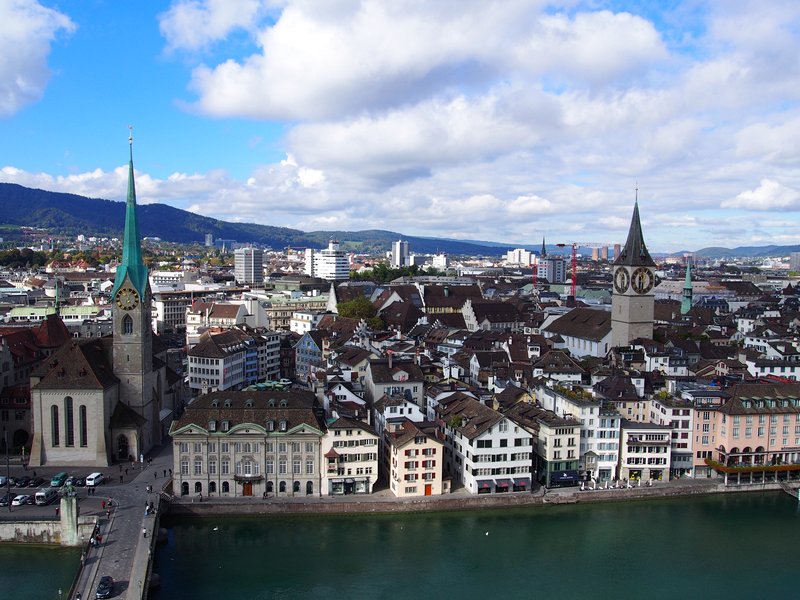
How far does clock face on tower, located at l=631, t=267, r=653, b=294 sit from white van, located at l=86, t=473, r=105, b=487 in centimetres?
4490

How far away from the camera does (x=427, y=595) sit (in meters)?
26.9

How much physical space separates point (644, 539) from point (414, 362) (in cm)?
2086

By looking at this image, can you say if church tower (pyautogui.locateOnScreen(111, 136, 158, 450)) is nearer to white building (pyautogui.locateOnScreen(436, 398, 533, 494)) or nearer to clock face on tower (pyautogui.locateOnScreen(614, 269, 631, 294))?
white building (pyautogui.locateOnScreen(436, 398, 533, 494))

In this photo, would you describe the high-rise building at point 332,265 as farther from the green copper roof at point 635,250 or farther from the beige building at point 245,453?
the beige building at point 245,453

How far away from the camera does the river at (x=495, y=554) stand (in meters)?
27.6

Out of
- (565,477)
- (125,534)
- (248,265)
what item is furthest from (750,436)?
(248,265)

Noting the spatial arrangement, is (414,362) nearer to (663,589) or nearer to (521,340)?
(521,340)

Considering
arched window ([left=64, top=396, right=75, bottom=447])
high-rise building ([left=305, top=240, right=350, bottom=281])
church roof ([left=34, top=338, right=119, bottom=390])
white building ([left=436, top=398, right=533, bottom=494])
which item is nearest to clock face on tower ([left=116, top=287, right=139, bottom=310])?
church roof ([left=34, top=338, right=119, bottom=390])

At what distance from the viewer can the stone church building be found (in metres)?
36.8

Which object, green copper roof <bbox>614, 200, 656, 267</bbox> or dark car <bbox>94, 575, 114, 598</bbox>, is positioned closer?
dark car <bbox>94, 575, 114, 598</bbox>

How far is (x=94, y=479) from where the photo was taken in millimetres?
33781

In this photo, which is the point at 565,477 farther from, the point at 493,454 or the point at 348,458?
the point at 348,458

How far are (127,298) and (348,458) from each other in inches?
636

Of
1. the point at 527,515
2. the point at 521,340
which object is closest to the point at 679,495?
the point at 527,515
